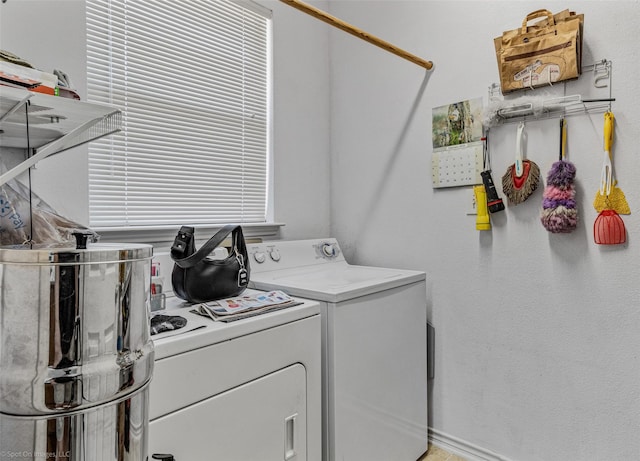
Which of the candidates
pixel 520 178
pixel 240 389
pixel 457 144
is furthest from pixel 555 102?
pixel 240 389

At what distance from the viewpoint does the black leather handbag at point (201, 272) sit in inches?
52.8

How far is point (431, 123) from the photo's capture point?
1.99m

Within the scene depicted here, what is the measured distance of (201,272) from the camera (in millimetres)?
1358

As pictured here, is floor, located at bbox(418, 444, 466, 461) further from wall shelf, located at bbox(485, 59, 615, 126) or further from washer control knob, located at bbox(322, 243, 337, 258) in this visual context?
wall shelf, located at bbox(485, 59, 615, 126)

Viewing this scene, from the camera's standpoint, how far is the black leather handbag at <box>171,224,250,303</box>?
1.34 m

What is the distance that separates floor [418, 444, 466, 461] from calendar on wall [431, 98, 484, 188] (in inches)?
51.9

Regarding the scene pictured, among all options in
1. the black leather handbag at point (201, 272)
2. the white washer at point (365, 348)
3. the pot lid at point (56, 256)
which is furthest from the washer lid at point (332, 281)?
the pot lid at point (56, 256)

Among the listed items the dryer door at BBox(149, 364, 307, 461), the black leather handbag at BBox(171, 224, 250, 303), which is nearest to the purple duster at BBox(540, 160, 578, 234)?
the dryer door at BBox(149, 364, 307, 461)

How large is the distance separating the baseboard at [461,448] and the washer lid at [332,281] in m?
0.82

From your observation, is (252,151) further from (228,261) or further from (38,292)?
(38,292)

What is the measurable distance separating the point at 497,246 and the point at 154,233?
1537 millimetres

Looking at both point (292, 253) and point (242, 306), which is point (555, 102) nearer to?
point (292, 253)

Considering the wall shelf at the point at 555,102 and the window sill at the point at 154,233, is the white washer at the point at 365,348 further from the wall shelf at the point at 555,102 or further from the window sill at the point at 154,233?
the wall shelf at the point at 555,102

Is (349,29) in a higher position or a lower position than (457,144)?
higher
